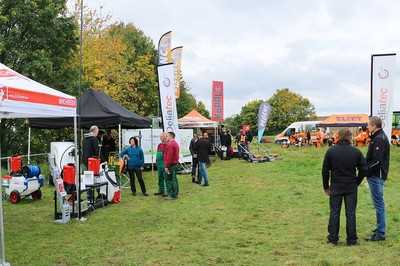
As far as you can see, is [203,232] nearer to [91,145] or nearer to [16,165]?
[91,145]

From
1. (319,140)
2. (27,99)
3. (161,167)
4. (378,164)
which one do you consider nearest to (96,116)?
(161,167)

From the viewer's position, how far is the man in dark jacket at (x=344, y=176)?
6844 mm

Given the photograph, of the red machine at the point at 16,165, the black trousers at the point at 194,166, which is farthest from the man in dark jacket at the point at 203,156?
the red machine at the point at 16,165

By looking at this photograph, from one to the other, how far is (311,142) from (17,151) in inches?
867

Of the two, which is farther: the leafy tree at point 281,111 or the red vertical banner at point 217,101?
the leafy tree at point 281,111

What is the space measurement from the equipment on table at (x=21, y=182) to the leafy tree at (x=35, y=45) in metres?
11.9

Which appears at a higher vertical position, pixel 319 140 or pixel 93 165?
pixel 319 140

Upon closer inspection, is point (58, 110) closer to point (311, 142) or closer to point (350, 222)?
point (350, 222)

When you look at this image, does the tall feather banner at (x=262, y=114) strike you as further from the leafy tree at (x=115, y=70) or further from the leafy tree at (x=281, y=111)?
the leafy tree at (x=281, y=111)

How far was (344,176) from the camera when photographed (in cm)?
687

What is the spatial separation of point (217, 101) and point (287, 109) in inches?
2309

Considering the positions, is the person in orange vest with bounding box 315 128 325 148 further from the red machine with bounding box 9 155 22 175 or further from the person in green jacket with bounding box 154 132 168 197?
the red machine with bounding box 9 155 22 175

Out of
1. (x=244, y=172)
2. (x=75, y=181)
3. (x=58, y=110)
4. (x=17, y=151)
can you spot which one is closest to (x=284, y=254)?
(x=58, y=110)

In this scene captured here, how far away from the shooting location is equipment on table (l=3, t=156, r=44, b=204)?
458 inches
